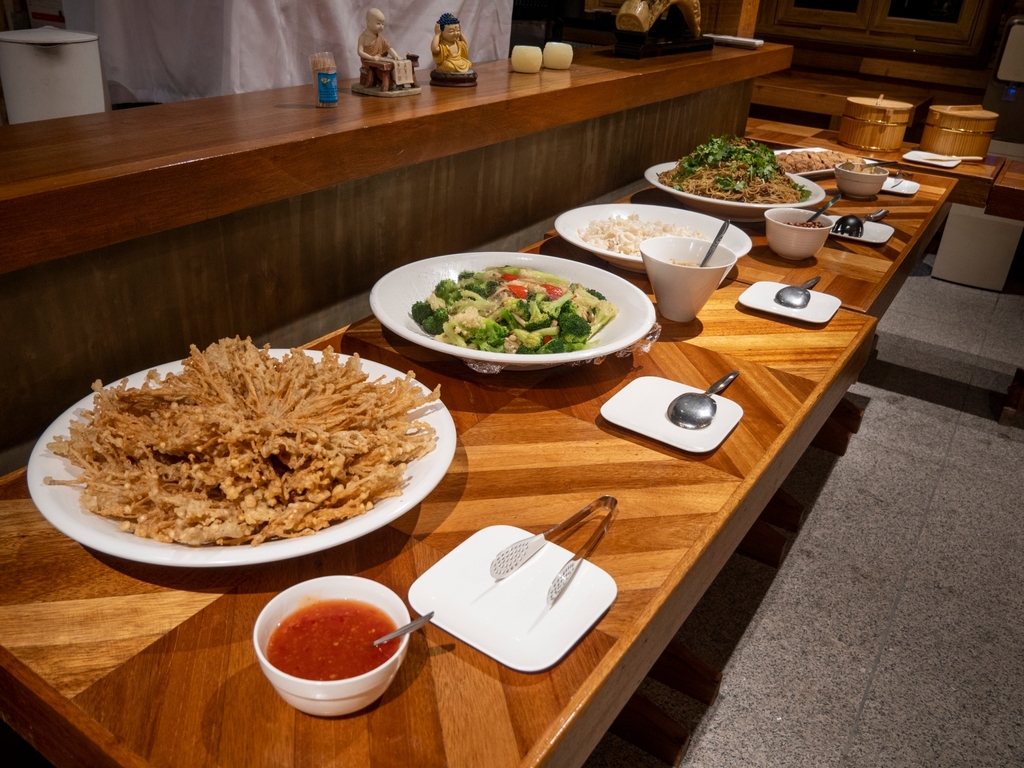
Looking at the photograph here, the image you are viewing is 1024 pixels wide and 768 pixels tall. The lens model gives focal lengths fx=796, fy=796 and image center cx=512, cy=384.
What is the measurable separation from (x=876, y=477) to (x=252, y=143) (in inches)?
101

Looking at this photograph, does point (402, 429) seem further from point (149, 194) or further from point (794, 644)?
point (794, 644)

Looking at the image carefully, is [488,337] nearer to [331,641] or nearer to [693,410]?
[693,410]

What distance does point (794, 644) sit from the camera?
7.06 feet

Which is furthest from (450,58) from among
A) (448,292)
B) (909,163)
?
(909,163)

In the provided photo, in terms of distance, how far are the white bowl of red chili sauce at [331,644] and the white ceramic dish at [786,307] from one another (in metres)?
1.29

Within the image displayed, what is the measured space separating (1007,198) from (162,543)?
326 cm

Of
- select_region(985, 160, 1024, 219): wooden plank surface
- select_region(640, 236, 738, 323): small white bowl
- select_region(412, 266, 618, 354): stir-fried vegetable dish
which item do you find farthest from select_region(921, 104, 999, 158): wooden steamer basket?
select_region(412, 266, 618, 354): stir-fried vegetable dish

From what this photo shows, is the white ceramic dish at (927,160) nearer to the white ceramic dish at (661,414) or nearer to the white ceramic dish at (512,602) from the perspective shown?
the white ceramic dish at (661,414)

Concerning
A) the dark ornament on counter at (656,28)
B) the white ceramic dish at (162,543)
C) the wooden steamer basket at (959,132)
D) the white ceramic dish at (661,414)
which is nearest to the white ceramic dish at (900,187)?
the wooden steamer basket at (959,132)

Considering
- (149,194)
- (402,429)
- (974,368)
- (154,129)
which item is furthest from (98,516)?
(974,368)

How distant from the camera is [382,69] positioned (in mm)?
1761

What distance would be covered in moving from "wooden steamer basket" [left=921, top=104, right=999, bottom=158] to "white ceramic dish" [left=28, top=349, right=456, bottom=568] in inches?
132

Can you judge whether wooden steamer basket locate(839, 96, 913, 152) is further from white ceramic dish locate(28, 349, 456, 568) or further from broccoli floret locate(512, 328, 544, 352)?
white ceramic dish locate(28, 349, 456, 568)

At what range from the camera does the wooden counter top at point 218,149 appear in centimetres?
105
